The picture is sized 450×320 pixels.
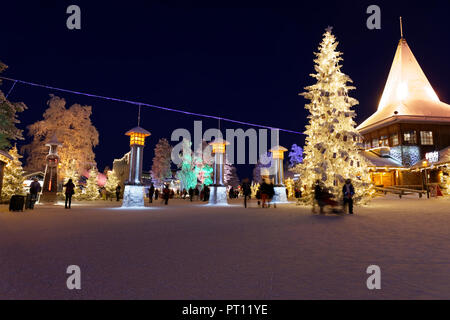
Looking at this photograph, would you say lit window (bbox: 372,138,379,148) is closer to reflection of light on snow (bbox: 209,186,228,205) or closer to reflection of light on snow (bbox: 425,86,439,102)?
reflection of light on snow (bbox: 425,86,439,102)

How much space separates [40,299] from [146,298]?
104 centimetres

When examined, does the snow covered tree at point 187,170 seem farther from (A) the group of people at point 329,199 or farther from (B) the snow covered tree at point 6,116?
(A) the group of people at point 329,199

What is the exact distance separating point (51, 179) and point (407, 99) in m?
40.3

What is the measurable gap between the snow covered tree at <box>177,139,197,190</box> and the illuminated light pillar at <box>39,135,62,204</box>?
2114cm

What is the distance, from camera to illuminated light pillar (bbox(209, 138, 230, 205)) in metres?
19.8

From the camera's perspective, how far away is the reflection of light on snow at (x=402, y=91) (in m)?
35.9

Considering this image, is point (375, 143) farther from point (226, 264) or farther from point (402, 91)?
point (226, 264)

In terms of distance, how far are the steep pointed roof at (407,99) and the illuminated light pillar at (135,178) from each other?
29465 mm

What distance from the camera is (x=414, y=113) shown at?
33.0m

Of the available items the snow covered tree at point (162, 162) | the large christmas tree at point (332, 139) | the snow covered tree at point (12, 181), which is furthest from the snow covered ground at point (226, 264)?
the snow covered tree at point (162, 162)

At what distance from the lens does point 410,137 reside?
33.5 meters
